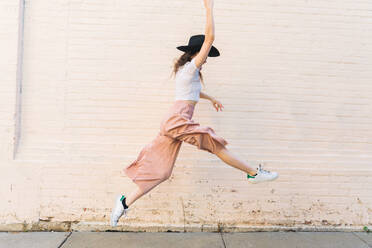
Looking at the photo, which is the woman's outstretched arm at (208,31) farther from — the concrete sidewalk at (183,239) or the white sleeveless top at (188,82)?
the concrete sidewalk at (183,239)

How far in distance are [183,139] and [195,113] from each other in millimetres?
976

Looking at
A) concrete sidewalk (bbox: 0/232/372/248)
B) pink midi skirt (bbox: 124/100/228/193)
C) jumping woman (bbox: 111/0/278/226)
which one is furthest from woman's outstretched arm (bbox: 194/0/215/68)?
concrete sidewalk (bbox: 0/232/372/248)

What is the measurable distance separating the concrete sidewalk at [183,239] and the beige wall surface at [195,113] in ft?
0.51

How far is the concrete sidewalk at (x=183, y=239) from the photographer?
3.39 meters

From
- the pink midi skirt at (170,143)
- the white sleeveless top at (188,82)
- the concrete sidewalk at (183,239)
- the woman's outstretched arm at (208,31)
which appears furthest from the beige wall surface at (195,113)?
the woman's outstretched arm at (208,31)

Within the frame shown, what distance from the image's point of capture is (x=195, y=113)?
3.88m

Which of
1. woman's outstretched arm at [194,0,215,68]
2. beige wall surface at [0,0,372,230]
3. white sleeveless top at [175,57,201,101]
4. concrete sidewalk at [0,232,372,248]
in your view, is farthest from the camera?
beige wall surface at [0,0,372,230]

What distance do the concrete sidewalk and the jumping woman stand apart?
0.62 metres

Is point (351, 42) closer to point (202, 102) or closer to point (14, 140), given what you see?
point (202, 102)

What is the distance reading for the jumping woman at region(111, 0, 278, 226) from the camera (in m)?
2.89

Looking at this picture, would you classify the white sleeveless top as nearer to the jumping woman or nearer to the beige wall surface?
the jumping woman

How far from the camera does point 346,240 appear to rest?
360cm

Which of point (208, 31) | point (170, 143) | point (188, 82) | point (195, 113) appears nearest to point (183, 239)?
point (170, 143)

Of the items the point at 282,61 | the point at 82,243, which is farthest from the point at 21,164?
the point at 282,61
